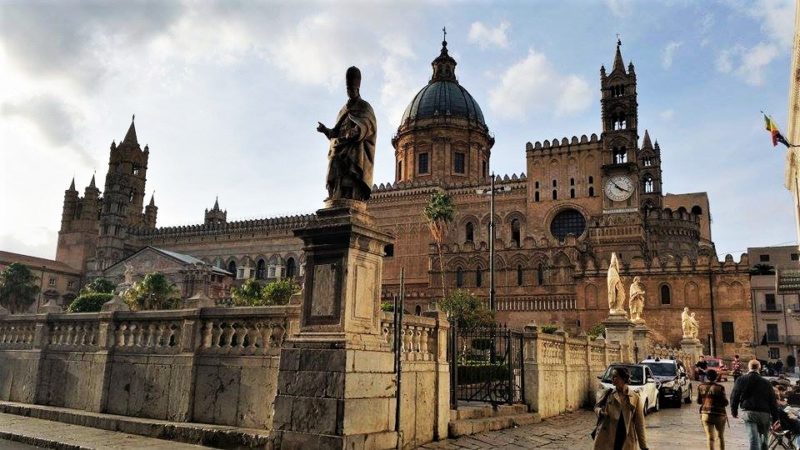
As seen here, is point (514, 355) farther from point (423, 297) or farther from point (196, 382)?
point (423, 297)

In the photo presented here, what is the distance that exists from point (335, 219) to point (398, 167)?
60.4 m

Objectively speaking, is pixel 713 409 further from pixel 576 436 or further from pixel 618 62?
pixel 618 62

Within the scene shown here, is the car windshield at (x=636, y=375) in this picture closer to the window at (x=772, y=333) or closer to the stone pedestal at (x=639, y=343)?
the stone pedestal at (x=639, y=343)

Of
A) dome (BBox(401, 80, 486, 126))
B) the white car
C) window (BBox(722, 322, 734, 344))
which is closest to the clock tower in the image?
window (BBox(722, 322, 734, 344))

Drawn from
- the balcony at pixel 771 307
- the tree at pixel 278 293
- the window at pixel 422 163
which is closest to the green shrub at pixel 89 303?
the tree at pixel 278 293

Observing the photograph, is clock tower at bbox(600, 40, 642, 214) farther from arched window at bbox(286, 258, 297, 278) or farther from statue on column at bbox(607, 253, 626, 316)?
arched window at bbox(286, 258, 297, 278)

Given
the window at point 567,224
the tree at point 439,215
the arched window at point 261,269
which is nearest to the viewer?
the window at point 567,224

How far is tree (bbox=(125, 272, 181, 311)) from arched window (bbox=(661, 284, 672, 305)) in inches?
1428

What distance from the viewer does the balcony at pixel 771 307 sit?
58594mm

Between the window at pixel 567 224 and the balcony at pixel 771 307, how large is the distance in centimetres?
2145

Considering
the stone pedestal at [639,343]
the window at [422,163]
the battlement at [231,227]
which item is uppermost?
the window at [422,163]

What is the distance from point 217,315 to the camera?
920cm

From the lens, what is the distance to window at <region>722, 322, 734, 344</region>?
1719 inches

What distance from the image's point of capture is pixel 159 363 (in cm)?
962
